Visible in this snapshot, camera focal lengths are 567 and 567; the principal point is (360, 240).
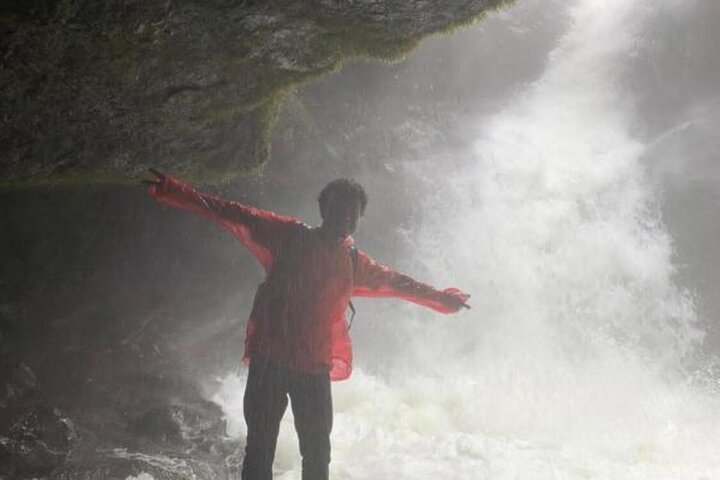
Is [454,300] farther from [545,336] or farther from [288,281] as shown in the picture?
[545,336]

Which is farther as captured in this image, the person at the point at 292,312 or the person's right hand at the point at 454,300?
the person's right hand at the point at 454,300

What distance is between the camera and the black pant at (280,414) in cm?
363

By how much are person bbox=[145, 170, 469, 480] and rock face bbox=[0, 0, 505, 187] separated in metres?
1.16

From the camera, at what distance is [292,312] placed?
145 inches

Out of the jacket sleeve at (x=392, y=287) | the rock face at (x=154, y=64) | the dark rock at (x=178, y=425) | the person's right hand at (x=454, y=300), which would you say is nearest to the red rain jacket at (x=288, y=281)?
the jacket sleeve at (x=392, y=287)

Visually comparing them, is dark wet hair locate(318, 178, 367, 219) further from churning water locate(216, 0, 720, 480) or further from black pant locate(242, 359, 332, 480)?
churning water locate(216, 0, 720, 480)

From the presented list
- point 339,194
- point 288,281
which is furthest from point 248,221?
point 339,194

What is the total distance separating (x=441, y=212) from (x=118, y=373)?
1019 cm

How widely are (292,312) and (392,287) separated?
0.95 metres

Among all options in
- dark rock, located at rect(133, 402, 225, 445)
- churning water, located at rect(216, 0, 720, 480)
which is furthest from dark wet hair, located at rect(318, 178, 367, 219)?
dark rock, located at rect(133, 402, 225, 445)

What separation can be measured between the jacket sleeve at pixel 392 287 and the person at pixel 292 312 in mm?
238

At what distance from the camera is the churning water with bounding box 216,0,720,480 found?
360 inches

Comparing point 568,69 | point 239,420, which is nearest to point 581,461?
point 239,420

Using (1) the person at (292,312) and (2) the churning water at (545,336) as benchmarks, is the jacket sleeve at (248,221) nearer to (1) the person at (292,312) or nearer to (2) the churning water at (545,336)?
(1) the person at (292,312)
